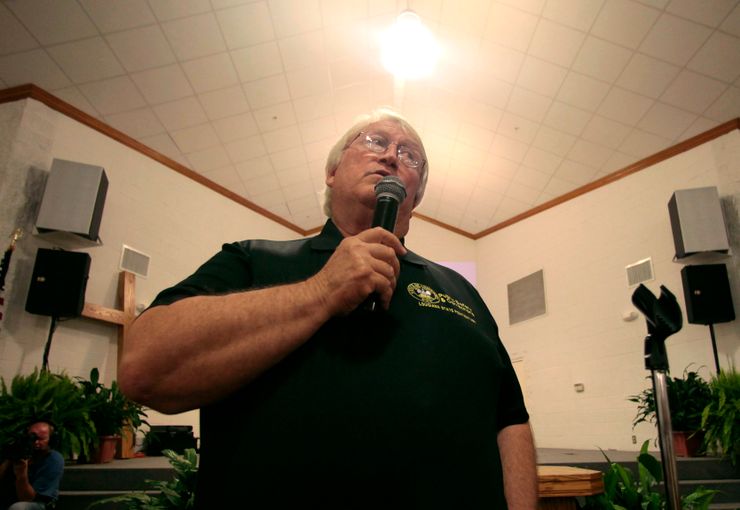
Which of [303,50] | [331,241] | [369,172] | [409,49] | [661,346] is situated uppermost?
[409,49]

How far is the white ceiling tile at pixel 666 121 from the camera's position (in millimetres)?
5086

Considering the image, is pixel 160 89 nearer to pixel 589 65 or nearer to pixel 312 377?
pixel 589 65

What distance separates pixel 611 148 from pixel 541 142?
0.84 metres

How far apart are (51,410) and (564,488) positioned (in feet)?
12.0

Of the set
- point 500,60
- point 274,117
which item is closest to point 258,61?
point 274,117

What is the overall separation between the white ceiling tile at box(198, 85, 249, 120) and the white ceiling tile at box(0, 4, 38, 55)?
159 cm

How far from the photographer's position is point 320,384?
74cm

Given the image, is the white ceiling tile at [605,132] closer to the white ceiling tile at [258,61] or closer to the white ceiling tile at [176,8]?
the white ceiling tile at [258,61]

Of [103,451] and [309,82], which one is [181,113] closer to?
[309,82]

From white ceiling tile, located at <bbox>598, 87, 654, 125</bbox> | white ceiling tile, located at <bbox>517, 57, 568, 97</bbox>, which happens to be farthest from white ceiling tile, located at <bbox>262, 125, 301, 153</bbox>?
white ceiling tile, located at <bbox>598, 87, 654, 125</bbox>

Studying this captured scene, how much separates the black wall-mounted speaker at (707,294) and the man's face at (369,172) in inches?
185

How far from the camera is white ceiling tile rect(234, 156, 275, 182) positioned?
6617mm

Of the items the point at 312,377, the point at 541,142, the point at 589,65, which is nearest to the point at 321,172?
the point at 541,142

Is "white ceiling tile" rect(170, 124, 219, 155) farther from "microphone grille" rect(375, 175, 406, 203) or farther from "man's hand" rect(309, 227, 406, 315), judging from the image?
"man's hand" rect(309, 227, 406, 315)
